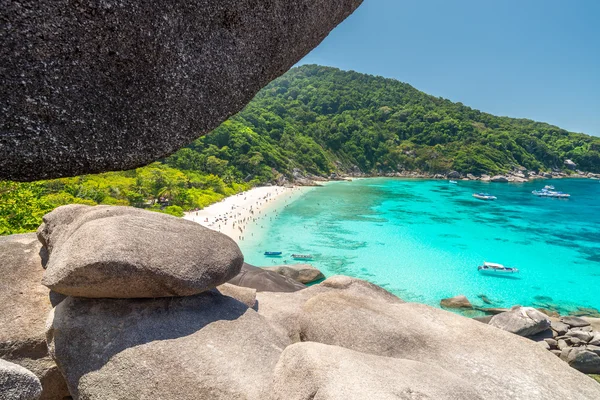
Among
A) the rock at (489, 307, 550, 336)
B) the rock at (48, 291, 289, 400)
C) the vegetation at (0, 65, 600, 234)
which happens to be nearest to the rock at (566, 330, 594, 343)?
the rock at (489, 307, 550, 336)

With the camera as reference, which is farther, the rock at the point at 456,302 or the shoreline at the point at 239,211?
the shoreline at the point at 239,211

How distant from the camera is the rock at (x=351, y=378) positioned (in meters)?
4.12

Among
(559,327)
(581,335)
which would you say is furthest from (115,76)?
(559,327)

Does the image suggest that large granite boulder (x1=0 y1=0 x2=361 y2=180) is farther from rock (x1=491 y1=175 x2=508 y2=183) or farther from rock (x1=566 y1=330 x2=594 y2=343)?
rock (x1=491 y1=175 x2=508 y2=183)

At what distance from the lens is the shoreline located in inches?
1406

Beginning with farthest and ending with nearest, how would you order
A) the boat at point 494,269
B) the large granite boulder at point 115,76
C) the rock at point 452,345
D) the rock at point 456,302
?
the boat at point 494,269 < the rock at point 456,302 < the rock at point 452,345 < the large granite boulder at point 115,76

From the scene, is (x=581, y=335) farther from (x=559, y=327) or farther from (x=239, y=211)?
(x=239, y=211)

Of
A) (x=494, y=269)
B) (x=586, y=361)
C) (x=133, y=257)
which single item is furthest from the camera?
(x=494, y=269)

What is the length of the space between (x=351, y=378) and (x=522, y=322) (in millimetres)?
15930

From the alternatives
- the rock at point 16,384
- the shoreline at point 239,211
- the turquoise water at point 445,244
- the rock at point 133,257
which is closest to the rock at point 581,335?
the turquoise water at point 445,244

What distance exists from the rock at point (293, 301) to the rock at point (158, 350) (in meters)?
1.10

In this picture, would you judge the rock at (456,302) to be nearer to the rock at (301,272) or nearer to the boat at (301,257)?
the rock at (301,272)

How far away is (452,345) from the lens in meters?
6.77

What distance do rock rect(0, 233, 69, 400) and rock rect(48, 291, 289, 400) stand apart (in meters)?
0.69
